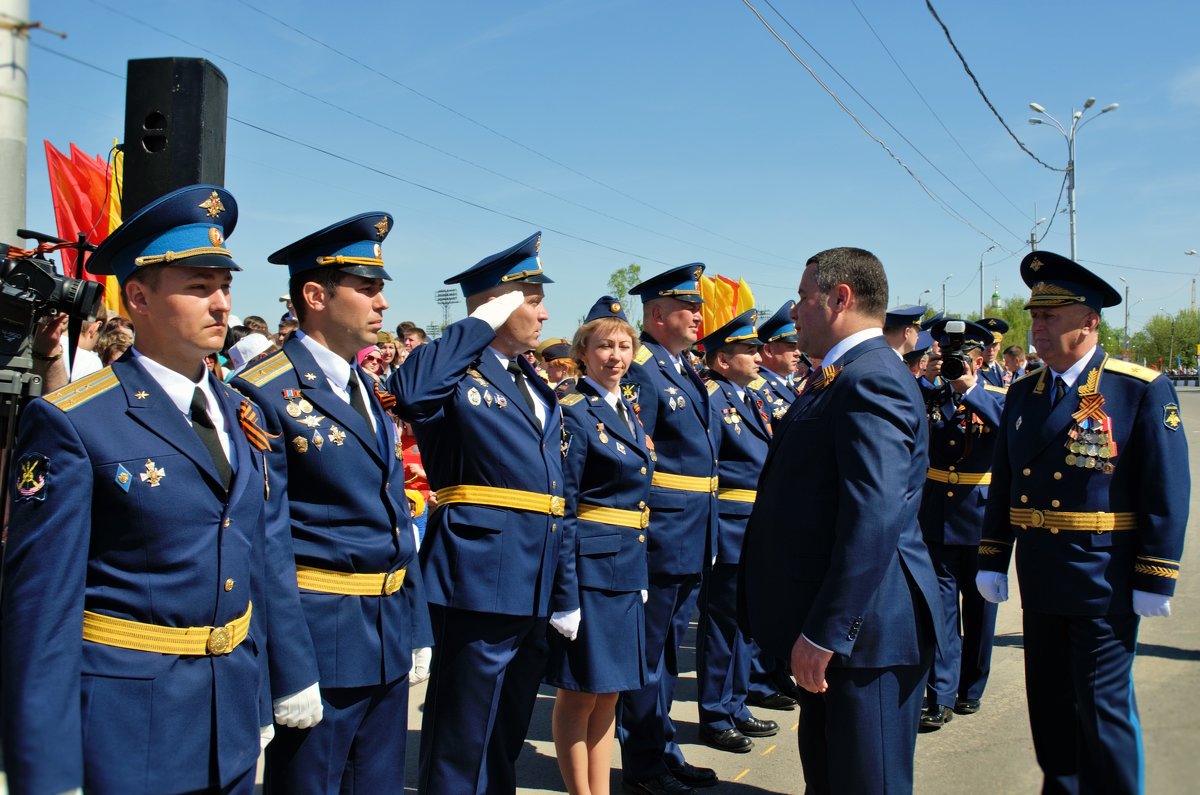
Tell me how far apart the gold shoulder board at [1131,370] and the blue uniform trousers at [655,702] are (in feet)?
6.80

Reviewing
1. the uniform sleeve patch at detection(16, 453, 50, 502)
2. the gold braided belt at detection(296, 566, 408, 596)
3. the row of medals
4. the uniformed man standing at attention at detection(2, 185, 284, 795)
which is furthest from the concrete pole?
the row of medals

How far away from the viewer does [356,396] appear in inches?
121

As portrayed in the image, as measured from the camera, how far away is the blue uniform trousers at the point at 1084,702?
347 centimetres

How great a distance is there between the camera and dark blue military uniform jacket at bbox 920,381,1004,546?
560cm

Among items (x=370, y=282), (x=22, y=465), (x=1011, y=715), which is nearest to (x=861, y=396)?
(x=370, y=282)

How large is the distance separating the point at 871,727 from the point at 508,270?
82.1 inches

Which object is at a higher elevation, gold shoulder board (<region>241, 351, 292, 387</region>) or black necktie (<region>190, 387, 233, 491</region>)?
gold shoulder board (<region>241, 351, 292, 387</region>)

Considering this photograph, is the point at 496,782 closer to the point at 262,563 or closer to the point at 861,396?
the point at 262,563

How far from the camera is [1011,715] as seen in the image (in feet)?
17.7

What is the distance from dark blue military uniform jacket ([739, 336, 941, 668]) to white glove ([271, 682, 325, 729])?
137 centimetres

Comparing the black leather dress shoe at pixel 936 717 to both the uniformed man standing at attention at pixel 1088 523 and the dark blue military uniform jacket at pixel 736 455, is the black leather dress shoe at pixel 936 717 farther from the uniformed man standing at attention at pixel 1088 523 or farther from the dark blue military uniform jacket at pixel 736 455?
the uniformed man standing at attention at pixel 1088 523

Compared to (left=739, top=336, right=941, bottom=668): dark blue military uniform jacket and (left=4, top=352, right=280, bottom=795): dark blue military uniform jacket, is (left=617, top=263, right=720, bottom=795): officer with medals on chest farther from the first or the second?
(left=4, top=352, right=280, bottom=795): dark blue military uniform jacket

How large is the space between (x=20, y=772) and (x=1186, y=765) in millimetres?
2860

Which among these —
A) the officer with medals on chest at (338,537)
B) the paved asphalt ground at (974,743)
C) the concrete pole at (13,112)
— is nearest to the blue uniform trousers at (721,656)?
the paved asphalt ground at (974,743)
